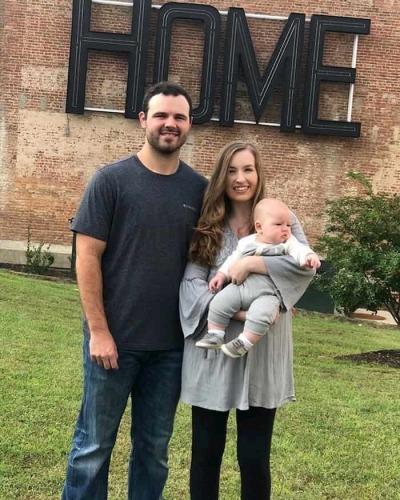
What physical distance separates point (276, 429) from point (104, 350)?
8.86ft

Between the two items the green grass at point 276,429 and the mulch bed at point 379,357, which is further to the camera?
the mulch bed at point 379,357

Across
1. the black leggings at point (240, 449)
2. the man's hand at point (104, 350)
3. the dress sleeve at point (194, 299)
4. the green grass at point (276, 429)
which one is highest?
the dress sleeve at point (194, 299)

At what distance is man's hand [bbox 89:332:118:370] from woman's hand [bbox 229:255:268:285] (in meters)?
0.62

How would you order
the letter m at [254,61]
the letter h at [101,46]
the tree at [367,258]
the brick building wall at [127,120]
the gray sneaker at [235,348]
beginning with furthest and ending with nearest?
the brick building wall at [127,120] < the letter m at [254,61] < the letter h at [101,46] < the tree at [367,258] < the gray sneaker at [235,348]

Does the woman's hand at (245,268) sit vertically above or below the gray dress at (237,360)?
above

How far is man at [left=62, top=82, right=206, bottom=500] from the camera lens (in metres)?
A: 2.89

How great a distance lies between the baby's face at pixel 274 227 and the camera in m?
2.84

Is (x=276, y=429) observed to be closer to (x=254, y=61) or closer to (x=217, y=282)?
(x=217, y=282)

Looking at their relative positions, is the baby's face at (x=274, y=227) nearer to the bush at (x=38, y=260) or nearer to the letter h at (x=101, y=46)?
the bush at (x=38, y=260)

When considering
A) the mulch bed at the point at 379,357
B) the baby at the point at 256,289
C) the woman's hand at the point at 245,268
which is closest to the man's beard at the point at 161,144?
the baby at the point at 256,289

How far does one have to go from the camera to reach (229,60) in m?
17.5

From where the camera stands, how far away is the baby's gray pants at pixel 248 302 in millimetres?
2746

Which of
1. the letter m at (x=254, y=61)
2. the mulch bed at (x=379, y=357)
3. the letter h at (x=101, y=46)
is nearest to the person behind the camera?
the mulch bed at (x=379, y=357)

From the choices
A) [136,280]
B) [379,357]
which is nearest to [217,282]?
[136,280]
